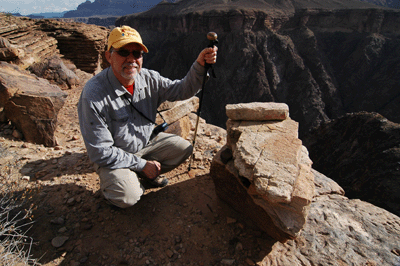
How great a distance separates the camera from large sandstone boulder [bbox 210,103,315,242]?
188 centimetres

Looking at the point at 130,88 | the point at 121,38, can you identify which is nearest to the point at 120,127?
the point at 130,88

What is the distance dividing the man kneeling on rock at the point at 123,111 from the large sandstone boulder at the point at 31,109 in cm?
173

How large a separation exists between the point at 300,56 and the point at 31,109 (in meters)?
31.0

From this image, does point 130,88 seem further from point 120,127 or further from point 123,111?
point 120,127

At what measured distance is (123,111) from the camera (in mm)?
2410

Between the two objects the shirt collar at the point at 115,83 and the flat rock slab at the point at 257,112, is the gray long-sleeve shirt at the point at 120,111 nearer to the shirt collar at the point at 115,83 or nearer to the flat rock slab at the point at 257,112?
the shirt collar at the point at 115,83

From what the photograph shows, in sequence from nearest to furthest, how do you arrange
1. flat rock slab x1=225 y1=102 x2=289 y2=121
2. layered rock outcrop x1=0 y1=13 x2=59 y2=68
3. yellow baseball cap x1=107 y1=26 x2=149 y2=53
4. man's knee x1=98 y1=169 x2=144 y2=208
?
1. yellow baseball cap x1=107 y1=26 x2=149 y2=53
2. man's knee x1=98 y1=169 x2=144 y2=208
3. flat rock slab x1=225 y1=102 x2=289 y2=121
4. layered rock outcrop x1=0 y1=13 x2=59 y2=68

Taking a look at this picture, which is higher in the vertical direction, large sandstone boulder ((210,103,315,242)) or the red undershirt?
the red undershirt

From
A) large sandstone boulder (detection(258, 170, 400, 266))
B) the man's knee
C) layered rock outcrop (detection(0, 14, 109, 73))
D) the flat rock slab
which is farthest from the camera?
layered rock outcrop (detection(0, 14, 109, 73))

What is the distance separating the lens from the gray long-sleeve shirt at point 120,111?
2.22 m

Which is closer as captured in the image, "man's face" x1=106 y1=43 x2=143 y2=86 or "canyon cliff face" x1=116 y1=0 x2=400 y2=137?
"man's face" x1=106 y1=43 x2=143 y2=86

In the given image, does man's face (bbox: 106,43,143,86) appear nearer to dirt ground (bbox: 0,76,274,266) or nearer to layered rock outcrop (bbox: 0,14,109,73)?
dirt ground (bbox: 0,76,274,266)

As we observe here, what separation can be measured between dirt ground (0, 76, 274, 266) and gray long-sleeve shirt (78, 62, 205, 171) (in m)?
0.59

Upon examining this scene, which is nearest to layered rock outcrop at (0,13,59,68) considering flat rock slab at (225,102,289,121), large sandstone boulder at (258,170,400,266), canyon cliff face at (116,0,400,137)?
flat rock slab at (225,102,289,121)
